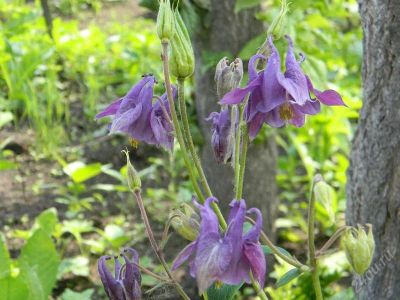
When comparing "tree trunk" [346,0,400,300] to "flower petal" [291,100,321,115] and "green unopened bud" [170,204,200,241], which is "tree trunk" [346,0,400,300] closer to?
"flower petal" [291,100,321,115]

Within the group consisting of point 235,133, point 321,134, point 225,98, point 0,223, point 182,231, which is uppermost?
point 225,98

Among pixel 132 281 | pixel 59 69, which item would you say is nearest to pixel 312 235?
pixel 132 281

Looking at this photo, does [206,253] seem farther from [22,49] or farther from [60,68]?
[60,68]

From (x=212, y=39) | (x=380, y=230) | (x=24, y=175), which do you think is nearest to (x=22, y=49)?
(x=24, y=175)

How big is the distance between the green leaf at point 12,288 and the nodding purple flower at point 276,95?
3.36ft

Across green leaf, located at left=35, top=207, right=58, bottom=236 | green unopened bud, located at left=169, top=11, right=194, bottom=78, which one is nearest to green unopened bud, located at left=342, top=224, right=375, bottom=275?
green unopened bud, located at left=169, top=11, right=194, bottom=78

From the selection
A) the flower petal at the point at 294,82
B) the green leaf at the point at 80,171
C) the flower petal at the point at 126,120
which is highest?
the flower petal at the point at 294,82

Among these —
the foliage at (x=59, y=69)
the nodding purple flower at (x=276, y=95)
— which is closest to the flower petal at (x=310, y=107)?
the nodding purple flower at (x=276, y=95)

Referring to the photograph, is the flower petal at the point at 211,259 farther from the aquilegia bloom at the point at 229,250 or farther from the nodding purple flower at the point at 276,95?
the nodding purple flower at the point at 276,95

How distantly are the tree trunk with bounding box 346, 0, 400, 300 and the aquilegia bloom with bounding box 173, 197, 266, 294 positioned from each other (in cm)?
85

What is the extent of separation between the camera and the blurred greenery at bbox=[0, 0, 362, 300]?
2479mm

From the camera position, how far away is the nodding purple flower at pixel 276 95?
1.13m

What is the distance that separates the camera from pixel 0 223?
320 centimetres

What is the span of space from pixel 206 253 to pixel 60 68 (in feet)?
Answer: 12.0
